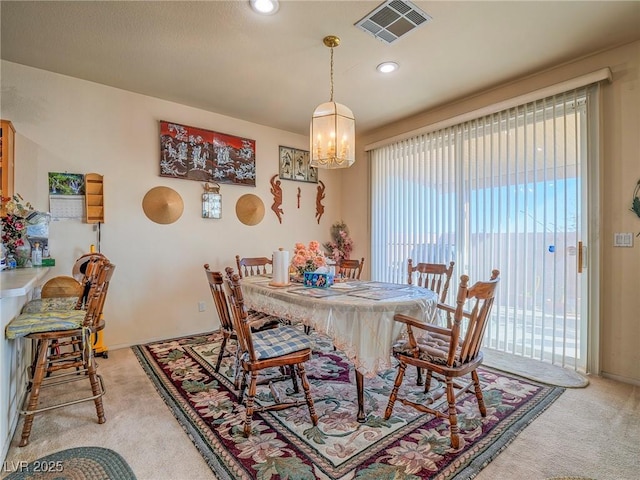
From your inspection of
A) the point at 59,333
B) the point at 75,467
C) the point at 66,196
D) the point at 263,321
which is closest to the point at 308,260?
the point at 263,321

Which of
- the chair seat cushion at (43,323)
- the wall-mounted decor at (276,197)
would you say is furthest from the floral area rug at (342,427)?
the wall-mounted decor at (276,197)

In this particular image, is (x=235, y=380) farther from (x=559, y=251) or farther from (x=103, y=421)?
(x=559, y=251)

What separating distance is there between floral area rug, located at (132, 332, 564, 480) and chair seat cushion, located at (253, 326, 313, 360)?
1.32ft

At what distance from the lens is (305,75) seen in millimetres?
3135

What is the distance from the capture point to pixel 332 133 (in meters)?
2.52

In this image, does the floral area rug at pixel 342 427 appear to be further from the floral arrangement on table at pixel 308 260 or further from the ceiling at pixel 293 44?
the ceiling at pixel 293 44

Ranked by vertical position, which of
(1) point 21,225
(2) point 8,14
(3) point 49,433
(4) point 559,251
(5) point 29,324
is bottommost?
(3) point 49,433

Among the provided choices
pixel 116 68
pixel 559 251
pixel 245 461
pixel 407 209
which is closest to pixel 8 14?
pixel 116 68

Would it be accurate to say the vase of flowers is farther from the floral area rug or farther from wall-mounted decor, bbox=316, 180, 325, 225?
wall-mounted decor, bbox=316, 180, 325, 225

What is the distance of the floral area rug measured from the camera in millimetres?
1619

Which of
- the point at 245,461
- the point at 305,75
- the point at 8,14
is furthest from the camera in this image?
the point at 305,75

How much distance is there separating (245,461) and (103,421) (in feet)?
3.35

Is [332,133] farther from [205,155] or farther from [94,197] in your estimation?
[94,197]

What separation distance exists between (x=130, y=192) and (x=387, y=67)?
292cm
